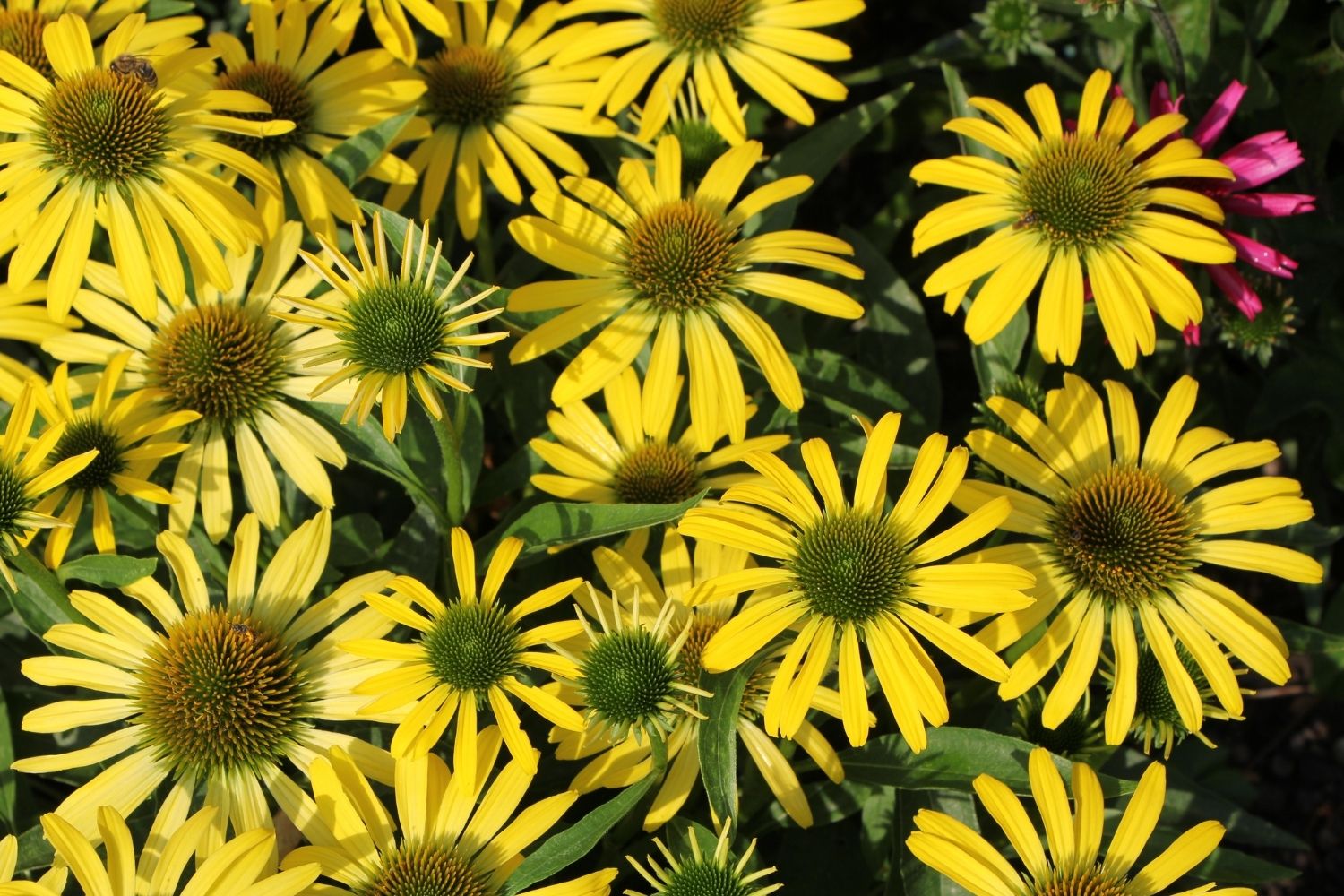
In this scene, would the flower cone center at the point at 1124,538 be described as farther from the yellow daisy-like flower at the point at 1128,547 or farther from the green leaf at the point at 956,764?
the green leaf at the point at 956,764

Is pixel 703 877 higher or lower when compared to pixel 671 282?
lower

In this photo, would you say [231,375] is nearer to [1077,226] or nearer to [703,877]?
[703,877]

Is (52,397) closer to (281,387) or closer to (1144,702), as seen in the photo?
(281,387)

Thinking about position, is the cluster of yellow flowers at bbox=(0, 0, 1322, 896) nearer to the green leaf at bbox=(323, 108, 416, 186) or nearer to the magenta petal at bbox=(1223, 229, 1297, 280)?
the green leaf at bbox=(323, 108, 416, 186)

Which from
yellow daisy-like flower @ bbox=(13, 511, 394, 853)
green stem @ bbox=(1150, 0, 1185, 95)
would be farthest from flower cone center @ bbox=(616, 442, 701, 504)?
green stem @ bbox=(1150, 0, 1185, 95)

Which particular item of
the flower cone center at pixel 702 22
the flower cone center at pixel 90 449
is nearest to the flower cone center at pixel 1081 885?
the flower cone center at pixel 90 449

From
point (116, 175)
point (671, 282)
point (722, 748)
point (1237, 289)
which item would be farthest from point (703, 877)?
point (116, 175)
